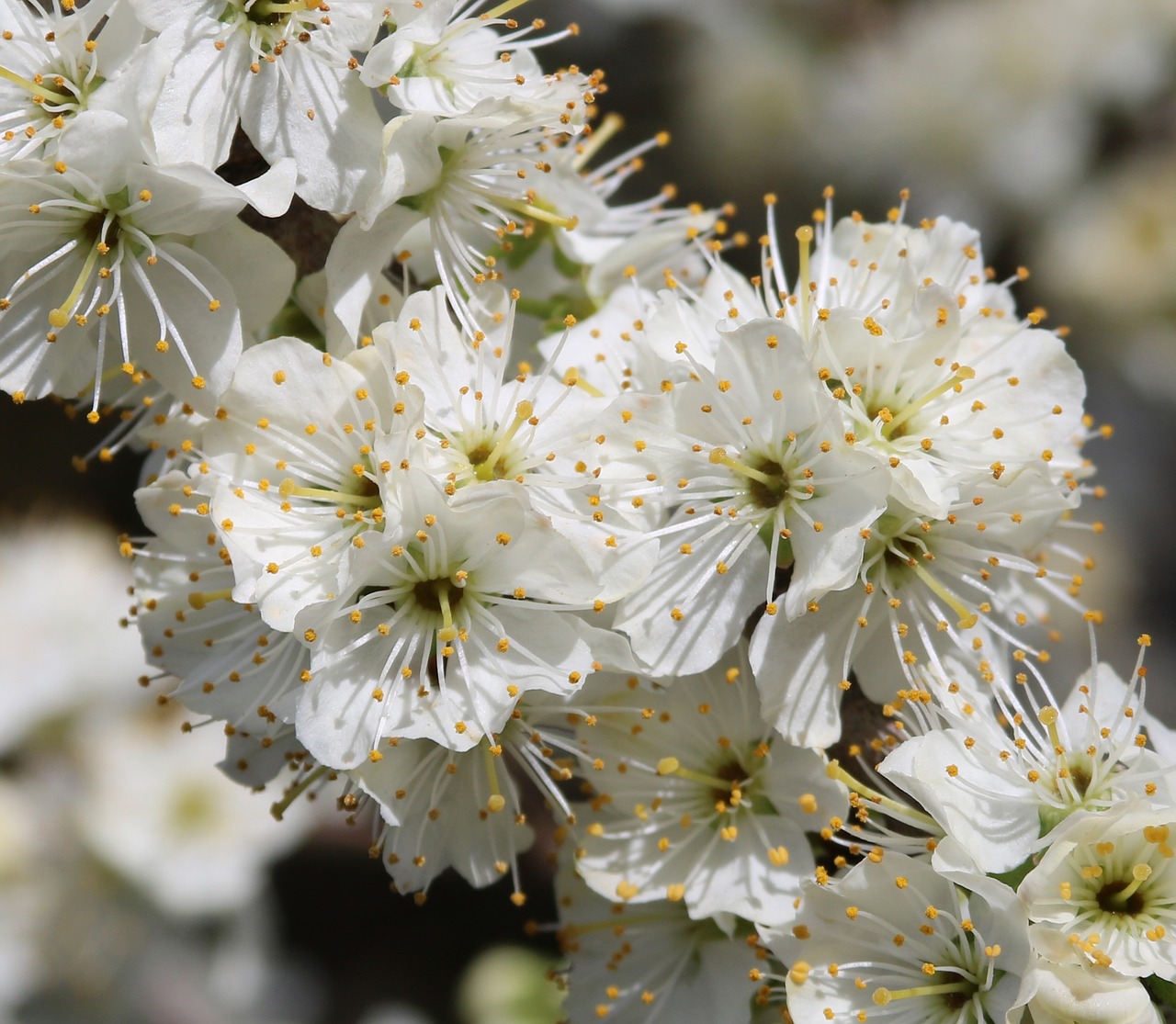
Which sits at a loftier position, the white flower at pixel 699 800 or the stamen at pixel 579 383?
the stamen at pixel 579 383

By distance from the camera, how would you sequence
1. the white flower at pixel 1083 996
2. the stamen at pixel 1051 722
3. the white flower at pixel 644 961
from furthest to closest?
the white flower at pixel 644 961
the stamen at pixel 1051 722
the white flower at pixel 1083 996

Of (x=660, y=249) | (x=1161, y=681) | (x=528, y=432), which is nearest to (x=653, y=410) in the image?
(x=528, y=432)

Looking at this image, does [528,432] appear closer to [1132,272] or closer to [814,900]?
[814,900]

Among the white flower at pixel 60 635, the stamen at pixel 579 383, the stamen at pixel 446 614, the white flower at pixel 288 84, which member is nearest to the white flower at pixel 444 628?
the stamen at pixel 446 614

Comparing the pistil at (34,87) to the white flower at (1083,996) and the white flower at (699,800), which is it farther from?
the white flower at (1083,996)

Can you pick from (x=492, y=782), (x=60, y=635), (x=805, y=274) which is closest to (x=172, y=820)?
(x=60, y=635)

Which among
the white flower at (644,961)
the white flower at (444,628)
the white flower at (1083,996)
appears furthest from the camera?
the white flower at (644,961)
